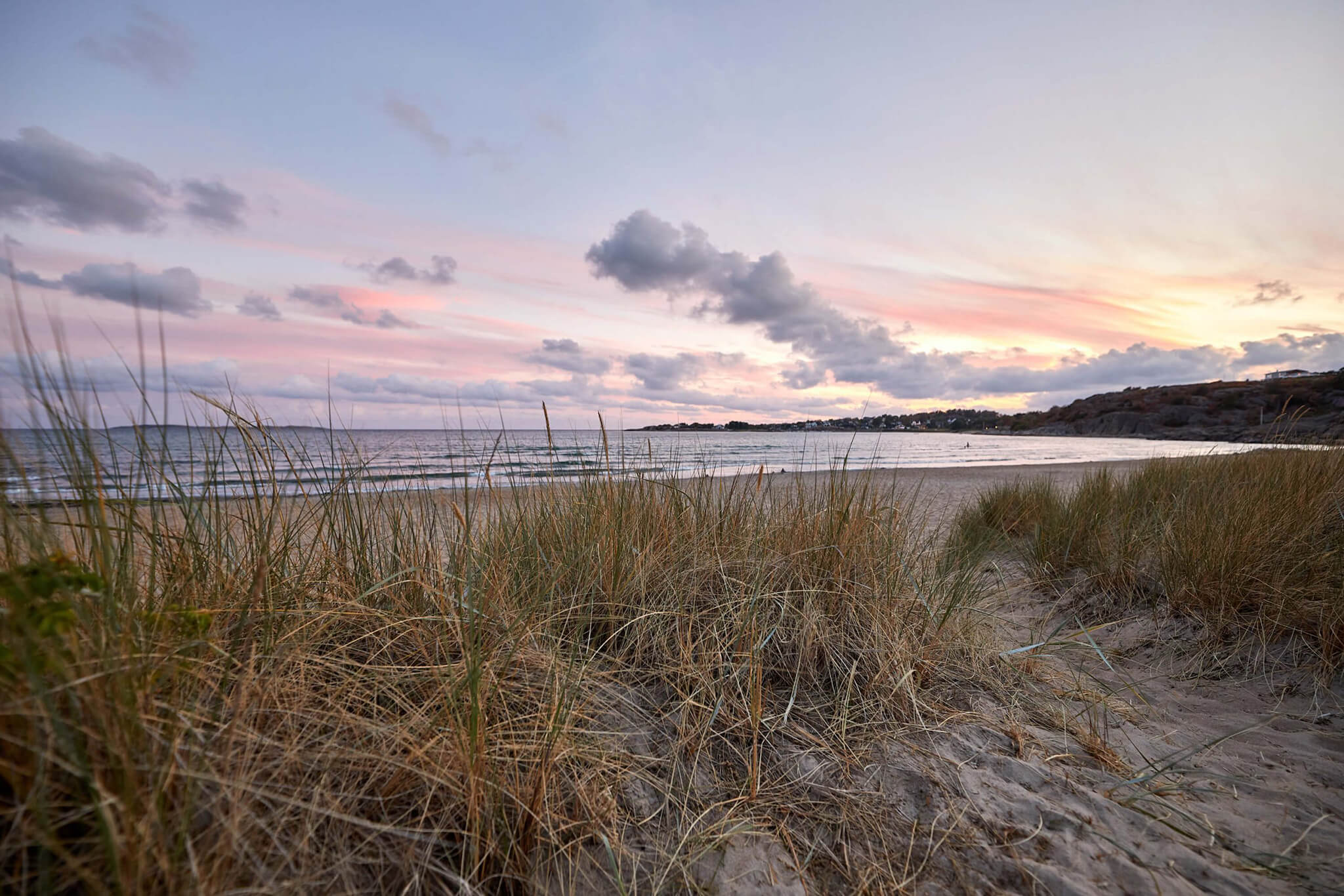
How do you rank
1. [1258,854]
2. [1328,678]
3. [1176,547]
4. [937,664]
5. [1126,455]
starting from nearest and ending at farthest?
1. [1258,854]
2. [937,664]
3. [1328,678]
4. [1176,547]
5. [1126,455]

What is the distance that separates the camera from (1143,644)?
3070mm

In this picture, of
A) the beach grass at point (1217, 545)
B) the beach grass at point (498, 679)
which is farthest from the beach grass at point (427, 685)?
the beach grass at point (1217, 545)

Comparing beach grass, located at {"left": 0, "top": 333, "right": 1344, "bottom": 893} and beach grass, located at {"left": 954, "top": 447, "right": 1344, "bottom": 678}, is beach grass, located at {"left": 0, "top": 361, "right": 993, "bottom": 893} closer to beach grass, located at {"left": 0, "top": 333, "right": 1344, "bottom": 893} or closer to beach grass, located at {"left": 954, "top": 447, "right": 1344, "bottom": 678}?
beach grass, located at {"left": 0, "top": 333, "right": 1344, "bottom": 893}

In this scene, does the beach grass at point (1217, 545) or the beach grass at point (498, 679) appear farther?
the beach grass at point (1217, 545)

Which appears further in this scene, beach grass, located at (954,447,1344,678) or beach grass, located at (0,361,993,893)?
beach grass, located at (954,447,1344,678)

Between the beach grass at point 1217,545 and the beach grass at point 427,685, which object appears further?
the beach grass at point 1217,545

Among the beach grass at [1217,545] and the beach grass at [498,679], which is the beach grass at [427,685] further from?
the beach grass at [1217,545]

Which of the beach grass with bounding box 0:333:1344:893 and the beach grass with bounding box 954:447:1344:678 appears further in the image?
the beach grass with bounding box 954:447:1344:678

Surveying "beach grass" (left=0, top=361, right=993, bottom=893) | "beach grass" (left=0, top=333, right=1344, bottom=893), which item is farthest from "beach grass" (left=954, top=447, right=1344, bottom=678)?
"beach grass" (left=0, top=361, right=993, bottom=893)

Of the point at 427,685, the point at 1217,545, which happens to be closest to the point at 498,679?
the point at 427,685

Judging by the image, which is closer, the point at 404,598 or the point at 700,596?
the point at 404,598

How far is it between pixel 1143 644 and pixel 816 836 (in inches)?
108

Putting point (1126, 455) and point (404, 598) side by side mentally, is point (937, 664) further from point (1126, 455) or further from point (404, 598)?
point (1126, 455)

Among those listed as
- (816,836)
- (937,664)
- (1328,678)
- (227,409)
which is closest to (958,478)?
(1328,678)
